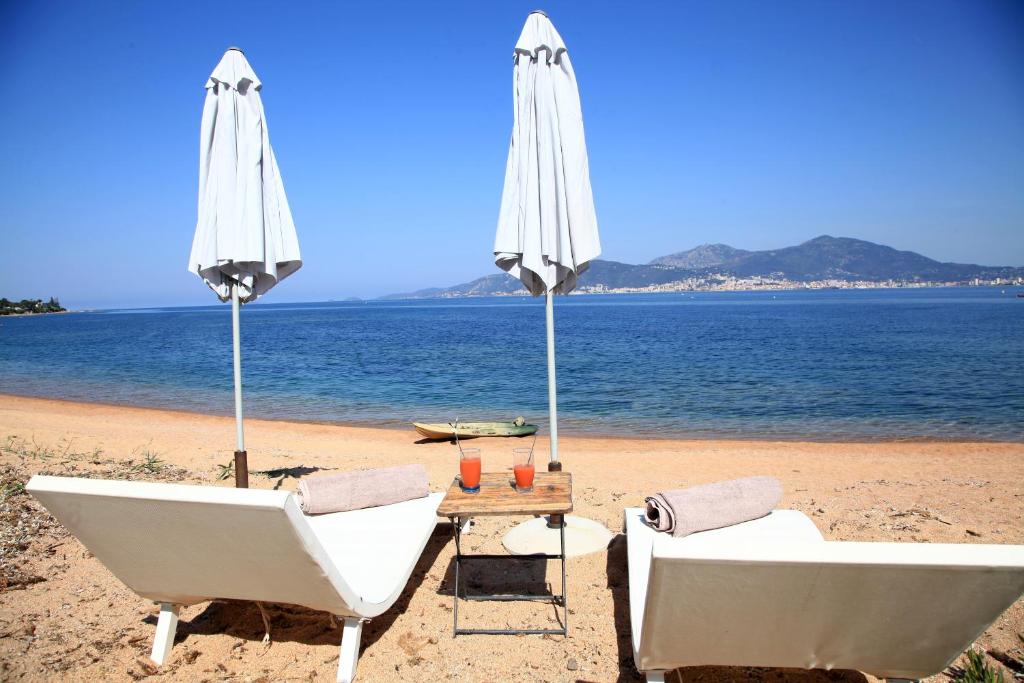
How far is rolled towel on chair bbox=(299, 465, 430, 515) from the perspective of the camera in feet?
12.8

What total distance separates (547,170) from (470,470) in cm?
196

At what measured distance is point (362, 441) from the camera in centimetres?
1048

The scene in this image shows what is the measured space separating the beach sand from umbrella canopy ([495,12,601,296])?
2028 mm

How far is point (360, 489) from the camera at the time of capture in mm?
4004

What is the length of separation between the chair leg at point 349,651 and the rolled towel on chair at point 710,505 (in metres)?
1.67

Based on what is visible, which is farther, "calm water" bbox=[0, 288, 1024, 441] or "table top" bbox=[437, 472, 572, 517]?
"calm water" bbox=[0, 288, 1024, 441]

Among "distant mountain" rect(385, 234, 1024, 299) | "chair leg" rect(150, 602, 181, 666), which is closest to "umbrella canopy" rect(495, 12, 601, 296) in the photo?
"chair leg" rect(150, 602, 181, 666)

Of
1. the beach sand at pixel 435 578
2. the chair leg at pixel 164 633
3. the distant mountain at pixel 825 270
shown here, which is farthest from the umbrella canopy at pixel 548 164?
the distant mountain at pixel 825 270

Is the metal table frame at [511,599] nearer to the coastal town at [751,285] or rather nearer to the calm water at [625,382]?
the calm water at [625,382]

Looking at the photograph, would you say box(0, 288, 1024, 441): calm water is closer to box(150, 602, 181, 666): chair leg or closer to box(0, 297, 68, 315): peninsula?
box(150, 602, 181, 666): chair leg

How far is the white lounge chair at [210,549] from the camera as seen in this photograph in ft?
7.83

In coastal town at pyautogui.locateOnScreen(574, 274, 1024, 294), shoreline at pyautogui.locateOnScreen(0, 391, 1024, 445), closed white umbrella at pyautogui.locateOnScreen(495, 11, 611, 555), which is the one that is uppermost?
coastal town at pyautogui.locateOnScreen(574, 274, 1024, 294)

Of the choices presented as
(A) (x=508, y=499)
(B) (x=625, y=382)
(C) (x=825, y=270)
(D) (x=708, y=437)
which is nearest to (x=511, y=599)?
(A) (x=508, y=499)

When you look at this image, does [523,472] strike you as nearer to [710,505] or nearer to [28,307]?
[710,505]
